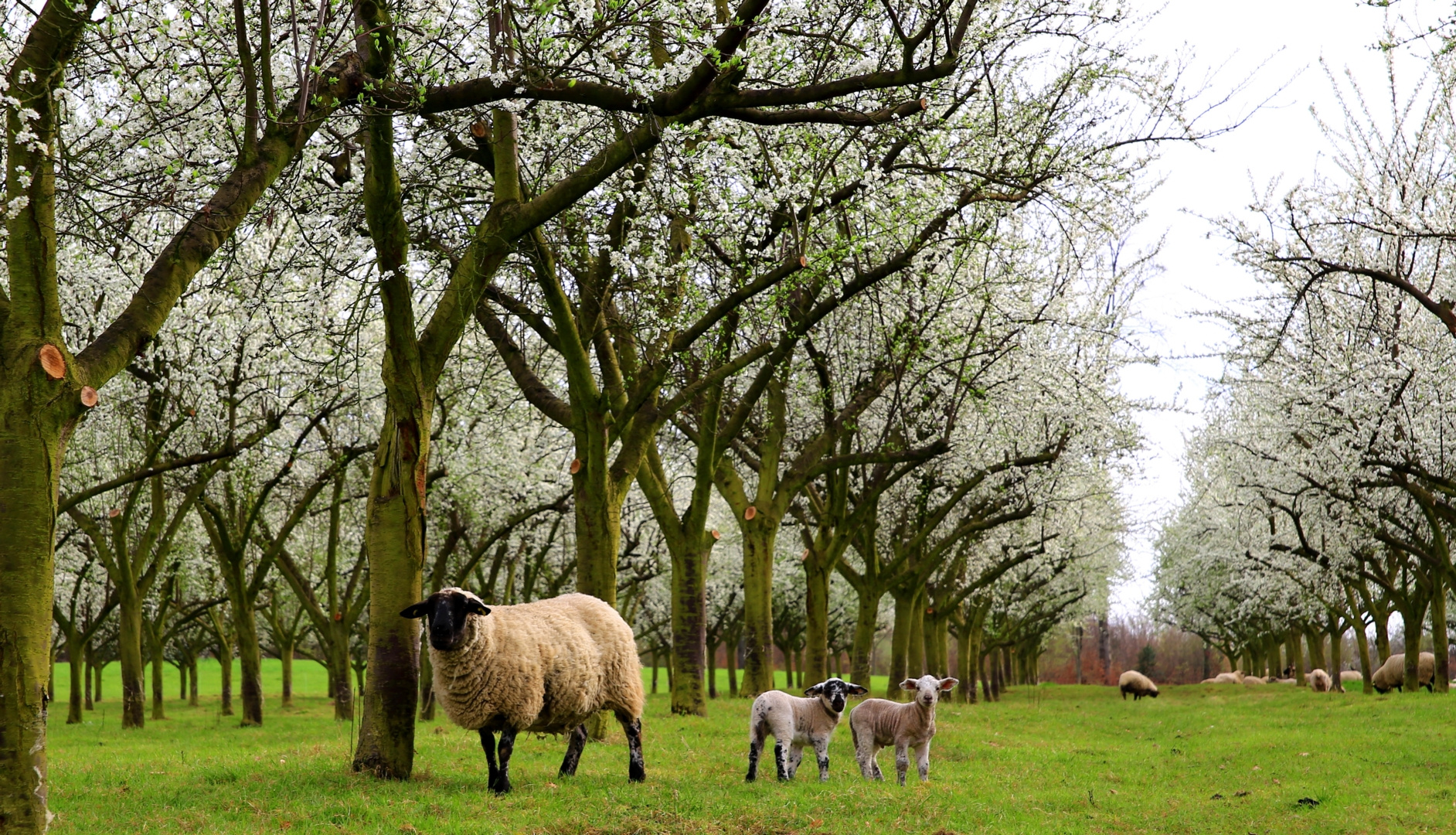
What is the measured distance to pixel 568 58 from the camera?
8414 mm

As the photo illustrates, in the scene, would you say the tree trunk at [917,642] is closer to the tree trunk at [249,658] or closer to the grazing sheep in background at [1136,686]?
the grazing sheep in background at [1136,686]

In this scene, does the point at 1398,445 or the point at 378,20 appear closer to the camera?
the point at 378,20

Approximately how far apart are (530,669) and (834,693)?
3.39 m

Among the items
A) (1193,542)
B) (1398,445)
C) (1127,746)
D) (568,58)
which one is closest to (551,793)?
(568,58)

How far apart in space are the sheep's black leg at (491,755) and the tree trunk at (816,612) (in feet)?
42.7

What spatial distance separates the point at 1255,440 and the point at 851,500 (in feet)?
33.2

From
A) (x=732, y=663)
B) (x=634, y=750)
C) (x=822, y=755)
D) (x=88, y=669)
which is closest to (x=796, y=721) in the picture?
(x=822, y=755)

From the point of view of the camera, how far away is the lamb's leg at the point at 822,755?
1162cm

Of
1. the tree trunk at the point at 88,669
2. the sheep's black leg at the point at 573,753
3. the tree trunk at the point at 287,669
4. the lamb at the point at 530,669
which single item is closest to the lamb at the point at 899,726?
the lamb at the point at 530,669

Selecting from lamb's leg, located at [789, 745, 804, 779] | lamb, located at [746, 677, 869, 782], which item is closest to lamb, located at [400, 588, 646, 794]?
lamb, located at [746, 677, 869, 782]

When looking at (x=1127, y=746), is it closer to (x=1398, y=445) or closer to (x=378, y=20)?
(x=1398, y=445)

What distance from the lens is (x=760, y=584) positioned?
69.0 feet

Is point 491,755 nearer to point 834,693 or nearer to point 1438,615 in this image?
point 834,693

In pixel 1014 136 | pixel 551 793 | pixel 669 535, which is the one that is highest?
pixel 1014 136
